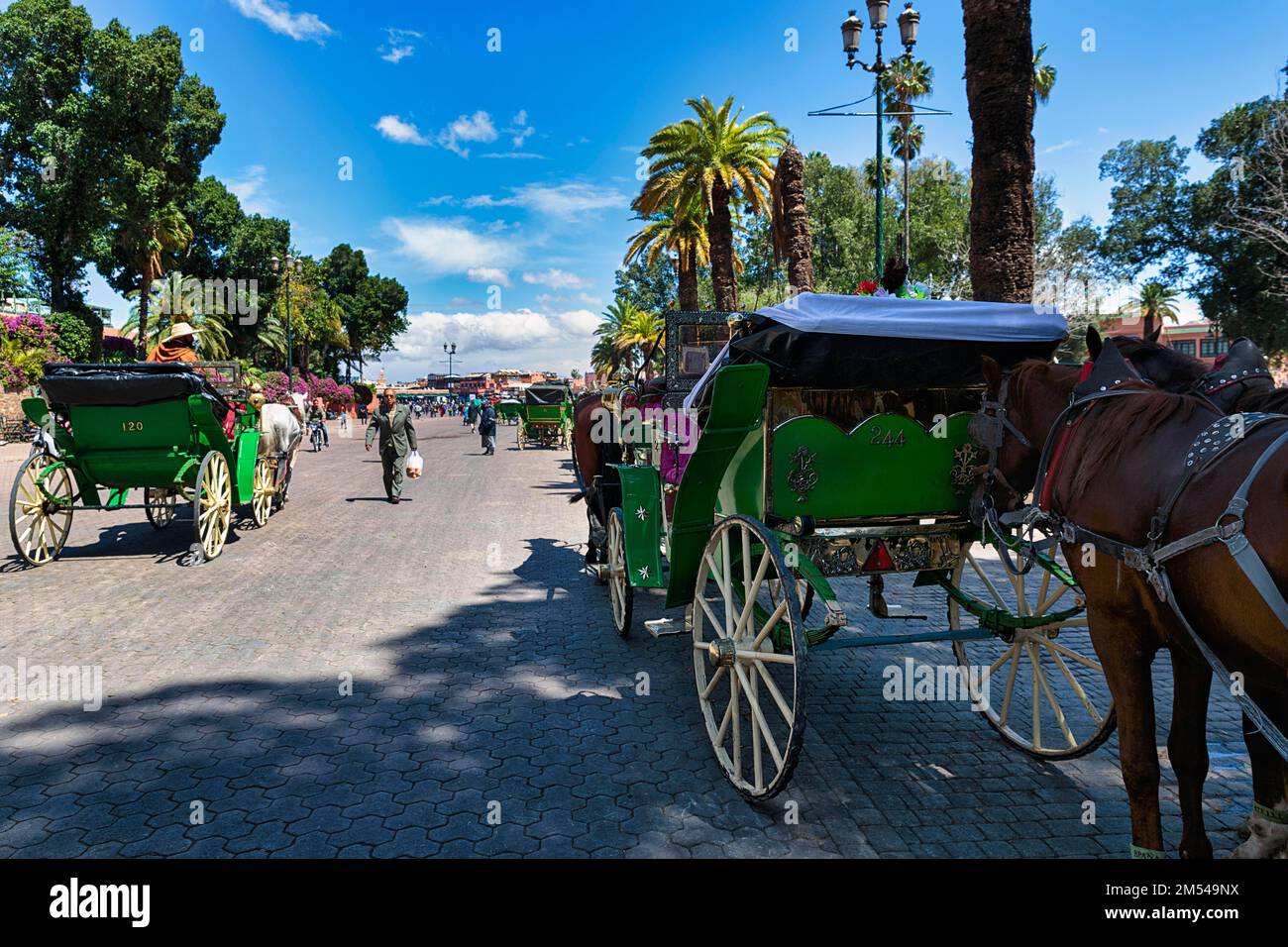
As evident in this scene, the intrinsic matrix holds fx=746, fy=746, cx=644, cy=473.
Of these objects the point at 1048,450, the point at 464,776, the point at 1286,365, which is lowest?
the point at 464,776

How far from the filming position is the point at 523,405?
30219 millimetres

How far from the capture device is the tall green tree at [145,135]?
29.2m

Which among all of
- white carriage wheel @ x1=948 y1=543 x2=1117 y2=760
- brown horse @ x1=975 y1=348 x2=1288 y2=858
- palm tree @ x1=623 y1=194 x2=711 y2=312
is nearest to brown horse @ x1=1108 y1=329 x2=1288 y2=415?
brown horse @ x1=975 y1=348 x2=1288 y2=858

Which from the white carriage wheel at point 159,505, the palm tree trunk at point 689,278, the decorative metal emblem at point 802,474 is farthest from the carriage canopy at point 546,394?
the decorative metal emblem at point 802,474

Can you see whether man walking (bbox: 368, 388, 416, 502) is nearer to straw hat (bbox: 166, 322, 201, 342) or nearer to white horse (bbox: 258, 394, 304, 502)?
white horse (bbox: 258, 394, 304, 502)

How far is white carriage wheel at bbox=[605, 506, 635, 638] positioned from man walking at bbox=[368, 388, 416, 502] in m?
7.61

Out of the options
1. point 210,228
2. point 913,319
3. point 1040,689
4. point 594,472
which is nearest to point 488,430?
point 594,472

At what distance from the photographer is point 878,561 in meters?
4.16

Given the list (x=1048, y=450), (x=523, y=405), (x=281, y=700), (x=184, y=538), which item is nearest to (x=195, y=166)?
(x=523, y=405)

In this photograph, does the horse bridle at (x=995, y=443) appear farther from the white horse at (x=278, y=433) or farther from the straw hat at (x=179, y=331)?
the white horse at (x=278, y=433)

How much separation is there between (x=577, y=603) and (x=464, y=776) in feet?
11.8

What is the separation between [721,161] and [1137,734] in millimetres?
20009

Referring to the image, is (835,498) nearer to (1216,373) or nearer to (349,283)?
(1216,373)
